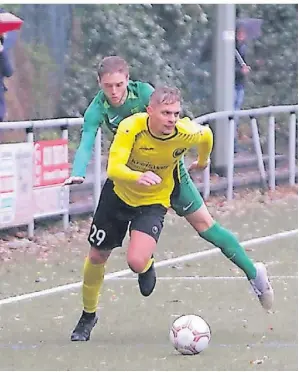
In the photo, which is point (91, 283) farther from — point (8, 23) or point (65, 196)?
point (8, 23)

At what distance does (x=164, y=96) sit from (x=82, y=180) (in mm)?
743

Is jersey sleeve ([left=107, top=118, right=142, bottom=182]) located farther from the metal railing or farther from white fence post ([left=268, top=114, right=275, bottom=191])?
white fence post ([left=268, top=114, right=275, bottom=191])

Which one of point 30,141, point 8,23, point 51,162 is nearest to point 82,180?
point 30,141

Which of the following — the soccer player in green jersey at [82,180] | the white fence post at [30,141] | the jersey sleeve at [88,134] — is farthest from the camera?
the white fence post at [30,141]

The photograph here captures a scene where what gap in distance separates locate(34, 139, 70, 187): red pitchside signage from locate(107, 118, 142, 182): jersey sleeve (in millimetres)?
4165

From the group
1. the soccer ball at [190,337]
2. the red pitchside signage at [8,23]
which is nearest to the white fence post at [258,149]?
the red pitchside signage at [8,23]

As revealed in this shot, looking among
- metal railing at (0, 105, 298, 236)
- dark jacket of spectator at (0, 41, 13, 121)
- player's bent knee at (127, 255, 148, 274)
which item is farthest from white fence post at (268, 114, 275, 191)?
player's bent knee at (127, 255, 148, 274)

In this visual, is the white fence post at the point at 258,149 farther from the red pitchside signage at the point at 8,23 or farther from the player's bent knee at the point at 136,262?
the player's bent knee at the point at 136,262

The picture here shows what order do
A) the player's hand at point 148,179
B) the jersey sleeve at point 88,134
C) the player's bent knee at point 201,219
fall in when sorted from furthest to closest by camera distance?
the player's bent knee at point 201,219
the jersey sleeve at point 88,134
the player's hand at point 148,179

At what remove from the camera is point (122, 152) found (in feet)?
22.6

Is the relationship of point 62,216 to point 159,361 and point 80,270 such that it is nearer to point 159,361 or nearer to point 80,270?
point 80,270

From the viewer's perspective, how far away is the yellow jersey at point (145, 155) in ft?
22.6

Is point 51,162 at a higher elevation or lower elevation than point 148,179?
lower

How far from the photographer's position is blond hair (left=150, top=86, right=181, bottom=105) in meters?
6.81
